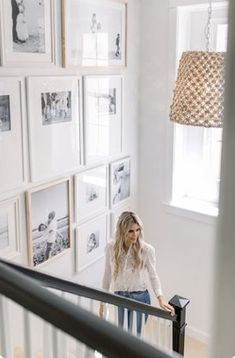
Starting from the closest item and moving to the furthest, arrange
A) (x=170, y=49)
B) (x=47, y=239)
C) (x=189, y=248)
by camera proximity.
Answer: (x=47, y=239) < (x=170, y=49) < (x=189, y=248)

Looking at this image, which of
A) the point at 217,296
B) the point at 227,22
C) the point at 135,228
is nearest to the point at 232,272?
the point at 217,296

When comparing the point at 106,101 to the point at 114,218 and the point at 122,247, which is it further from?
the point at 122,247

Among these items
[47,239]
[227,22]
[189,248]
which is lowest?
[189,248]

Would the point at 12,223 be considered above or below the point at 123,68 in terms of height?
below

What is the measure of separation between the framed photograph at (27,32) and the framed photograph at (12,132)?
5.1 inches

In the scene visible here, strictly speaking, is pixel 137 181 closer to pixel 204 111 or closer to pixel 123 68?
pixel 123 68

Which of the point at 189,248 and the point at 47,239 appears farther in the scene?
the point at 189,248

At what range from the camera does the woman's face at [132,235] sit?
9.14 feet

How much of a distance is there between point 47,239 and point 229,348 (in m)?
2.35

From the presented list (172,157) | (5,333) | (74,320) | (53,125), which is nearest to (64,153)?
(53,125)

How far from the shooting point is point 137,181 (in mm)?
3656

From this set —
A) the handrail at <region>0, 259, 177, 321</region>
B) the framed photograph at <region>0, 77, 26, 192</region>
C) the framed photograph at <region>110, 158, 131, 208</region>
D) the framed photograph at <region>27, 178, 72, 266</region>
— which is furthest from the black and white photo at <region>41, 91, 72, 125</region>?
the handrail at <region>0, 259, 177, 321</region>

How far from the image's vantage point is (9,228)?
245cm

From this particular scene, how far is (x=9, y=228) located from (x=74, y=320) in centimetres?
188
